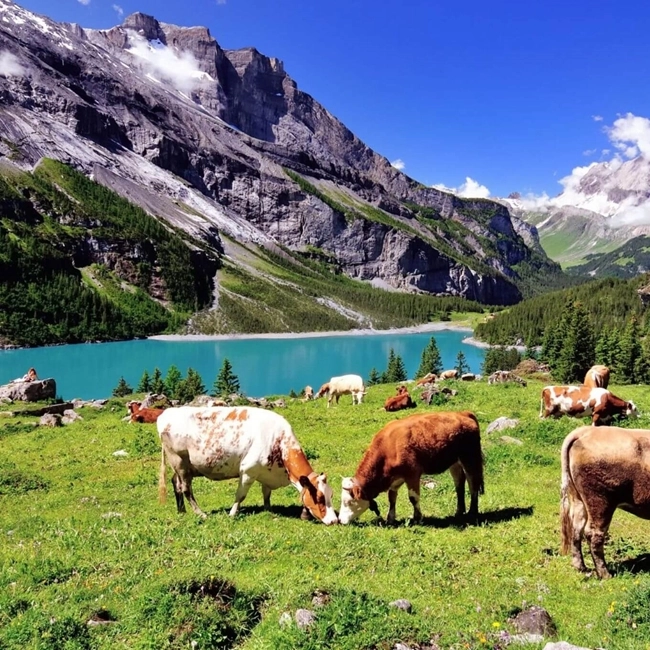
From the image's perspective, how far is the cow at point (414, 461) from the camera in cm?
1147

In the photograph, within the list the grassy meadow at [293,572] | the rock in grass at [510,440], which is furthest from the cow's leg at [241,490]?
the rock in grass at [510,440]

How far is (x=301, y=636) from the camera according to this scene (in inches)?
249

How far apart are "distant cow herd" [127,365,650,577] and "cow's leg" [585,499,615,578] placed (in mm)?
15

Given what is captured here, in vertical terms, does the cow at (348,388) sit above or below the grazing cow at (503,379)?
below

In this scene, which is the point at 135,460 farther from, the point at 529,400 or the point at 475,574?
the point at 529,400

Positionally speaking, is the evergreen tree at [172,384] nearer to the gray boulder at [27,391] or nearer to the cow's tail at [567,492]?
the gray boulder at [27,391]

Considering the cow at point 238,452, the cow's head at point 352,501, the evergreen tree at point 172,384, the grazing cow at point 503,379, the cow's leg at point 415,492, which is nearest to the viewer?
the cow's leg at point 415,492

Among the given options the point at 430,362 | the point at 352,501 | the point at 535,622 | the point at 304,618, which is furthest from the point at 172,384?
the point at 535,622

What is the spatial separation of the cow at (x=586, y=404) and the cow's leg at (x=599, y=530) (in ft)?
45.4

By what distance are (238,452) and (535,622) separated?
7793 millimetres

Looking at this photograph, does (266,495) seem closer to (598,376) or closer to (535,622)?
(535,622)

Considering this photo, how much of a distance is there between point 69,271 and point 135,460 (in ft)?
599

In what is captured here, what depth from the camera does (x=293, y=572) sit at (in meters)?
8.34

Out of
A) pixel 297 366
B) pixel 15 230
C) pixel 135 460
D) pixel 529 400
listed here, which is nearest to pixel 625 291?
pixel 297 366
